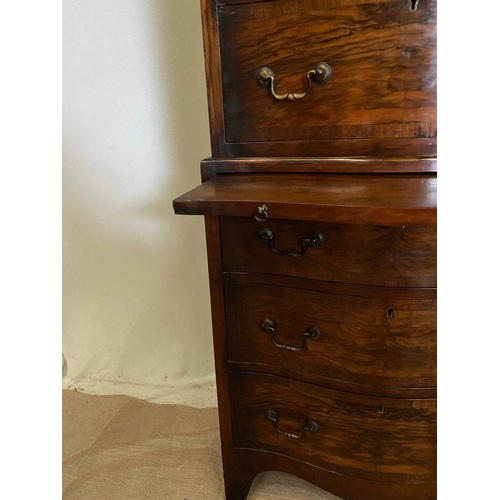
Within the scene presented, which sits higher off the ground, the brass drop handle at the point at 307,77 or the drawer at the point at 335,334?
the brass drop handle at the point at 307,77

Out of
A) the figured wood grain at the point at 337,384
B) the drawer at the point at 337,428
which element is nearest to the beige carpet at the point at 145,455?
the drawer at the point at 337,428

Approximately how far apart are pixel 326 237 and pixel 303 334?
0.69 feet

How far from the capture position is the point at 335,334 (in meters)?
1.05

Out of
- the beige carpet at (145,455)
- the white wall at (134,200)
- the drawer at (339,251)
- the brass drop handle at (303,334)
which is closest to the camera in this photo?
the drawer at (339,251)

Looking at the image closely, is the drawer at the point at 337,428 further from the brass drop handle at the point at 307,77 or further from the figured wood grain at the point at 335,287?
the brass drop handle at the point at 307,77

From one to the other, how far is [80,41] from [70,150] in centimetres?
33

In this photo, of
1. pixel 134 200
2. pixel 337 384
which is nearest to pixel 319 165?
pixel 337 384

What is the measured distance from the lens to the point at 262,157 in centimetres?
112

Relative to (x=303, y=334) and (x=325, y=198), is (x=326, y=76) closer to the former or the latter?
(x=325, y=198)

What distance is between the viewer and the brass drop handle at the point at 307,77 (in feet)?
3.35

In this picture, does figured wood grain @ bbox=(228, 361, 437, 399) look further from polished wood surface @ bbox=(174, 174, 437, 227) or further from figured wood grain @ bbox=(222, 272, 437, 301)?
polished wood surface @ bbox=(174, 174, 437, 227)

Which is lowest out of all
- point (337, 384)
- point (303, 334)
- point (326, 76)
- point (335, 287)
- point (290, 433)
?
point (290, 433)

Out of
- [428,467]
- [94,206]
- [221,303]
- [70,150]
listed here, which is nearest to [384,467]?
[428,467]
